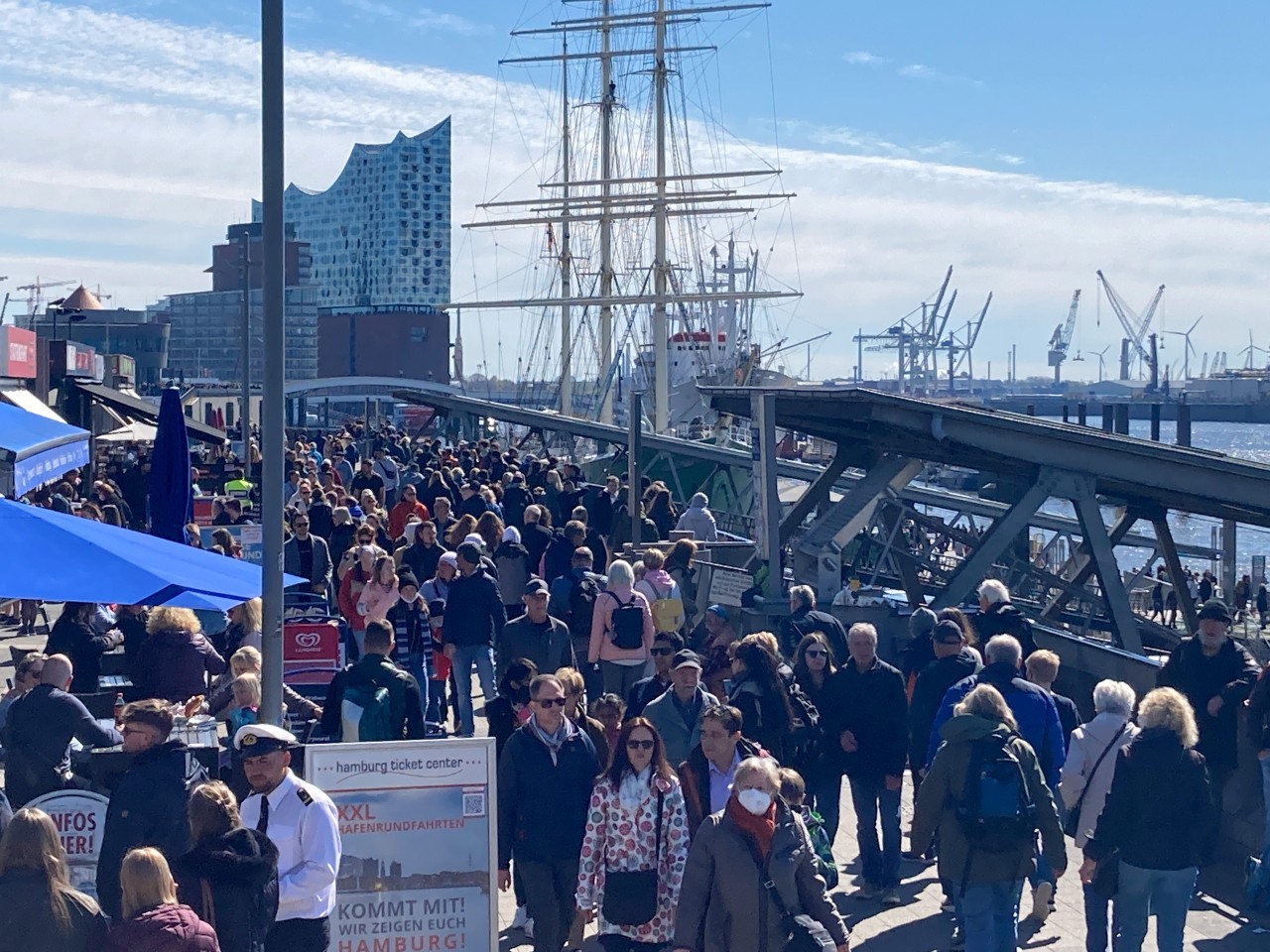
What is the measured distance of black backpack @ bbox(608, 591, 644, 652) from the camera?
9.99m

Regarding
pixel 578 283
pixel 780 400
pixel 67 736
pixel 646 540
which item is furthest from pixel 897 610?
pixel 578 283

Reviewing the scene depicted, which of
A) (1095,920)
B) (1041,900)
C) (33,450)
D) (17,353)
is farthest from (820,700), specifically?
(17,353)

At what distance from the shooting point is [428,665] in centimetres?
1143

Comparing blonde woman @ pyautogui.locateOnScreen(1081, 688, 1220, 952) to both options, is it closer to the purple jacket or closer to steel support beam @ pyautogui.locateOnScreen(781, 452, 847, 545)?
the purple jacket

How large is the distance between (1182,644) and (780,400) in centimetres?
550

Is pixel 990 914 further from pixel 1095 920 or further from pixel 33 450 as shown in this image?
pixel 33 450

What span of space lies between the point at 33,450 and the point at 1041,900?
8.35m

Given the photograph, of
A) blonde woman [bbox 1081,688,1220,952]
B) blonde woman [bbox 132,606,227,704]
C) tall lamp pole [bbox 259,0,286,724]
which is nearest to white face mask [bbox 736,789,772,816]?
blonde woman [bbox 1081,688,1220,952]

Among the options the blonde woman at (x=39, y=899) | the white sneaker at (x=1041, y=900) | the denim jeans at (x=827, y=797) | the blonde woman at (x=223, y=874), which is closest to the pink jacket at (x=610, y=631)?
the denim jeans at (x=827, y=797)

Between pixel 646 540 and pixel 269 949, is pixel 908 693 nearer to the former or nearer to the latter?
pixel 269 949

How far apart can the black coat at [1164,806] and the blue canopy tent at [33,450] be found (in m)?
8.09

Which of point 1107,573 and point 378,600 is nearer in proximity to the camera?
point 378,600

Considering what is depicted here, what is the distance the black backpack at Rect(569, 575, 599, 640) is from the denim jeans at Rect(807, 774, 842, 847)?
9.66ft

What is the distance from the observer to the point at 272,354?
6.48 metres
